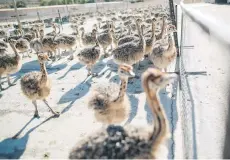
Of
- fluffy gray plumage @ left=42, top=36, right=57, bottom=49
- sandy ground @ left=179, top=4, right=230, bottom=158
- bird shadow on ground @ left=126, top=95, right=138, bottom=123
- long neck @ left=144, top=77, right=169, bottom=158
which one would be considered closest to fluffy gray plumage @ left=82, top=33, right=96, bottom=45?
fluffy gray plumage @ left=42, top=36, right=57, bottom=49

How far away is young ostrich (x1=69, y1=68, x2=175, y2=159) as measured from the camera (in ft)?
9.81

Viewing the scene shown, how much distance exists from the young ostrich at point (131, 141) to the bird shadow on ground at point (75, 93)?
4.14m

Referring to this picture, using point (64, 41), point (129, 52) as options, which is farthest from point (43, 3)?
point (129, 52)

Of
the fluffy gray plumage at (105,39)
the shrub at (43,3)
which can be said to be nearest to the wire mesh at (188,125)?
the fluffy gray plumage at (105,39)

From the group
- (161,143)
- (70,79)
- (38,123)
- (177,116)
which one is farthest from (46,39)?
(161,143)

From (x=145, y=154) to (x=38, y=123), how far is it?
13.6 ft

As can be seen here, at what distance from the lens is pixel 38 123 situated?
6.67 meters

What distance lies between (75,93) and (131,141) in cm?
552

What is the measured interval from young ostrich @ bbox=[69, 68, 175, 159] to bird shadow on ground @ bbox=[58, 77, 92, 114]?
13.6ft

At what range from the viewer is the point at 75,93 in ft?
27.7

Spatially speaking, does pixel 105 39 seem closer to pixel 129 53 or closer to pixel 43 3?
pixel 129 53

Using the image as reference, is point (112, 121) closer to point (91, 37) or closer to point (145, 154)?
point (145, 154)

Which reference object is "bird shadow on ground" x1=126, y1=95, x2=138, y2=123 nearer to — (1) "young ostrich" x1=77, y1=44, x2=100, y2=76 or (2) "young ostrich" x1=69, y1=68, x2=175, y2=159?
(1) "young ostrich" x1=77, y1=44, x2=100, y2=76

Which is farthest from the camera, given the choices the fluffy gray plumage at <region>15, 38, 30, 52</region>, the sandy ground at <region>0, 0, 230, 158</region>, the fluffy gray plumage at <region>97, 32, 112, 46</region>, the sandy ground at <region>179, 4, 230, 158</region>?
the fluffy gray plumage at <region>15, 38, 30, 52</region>
